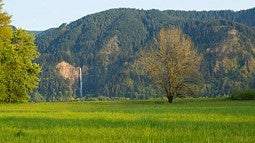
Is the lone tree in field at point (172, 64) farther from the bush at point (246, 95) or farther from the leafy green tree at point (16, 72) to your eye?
the leafy green tree at point (16, 72)

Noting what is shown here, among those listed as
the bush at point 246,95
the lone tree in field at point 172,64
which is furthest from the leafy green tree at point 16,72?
the bush at point 246,95

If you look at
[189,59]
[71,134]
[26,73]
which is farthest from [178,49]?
[71,134]

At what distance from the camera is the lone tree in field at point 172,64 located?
7025cm

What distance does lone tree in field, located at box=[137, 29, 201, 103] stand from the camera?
2766 inches

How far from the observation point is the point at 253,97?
236ft

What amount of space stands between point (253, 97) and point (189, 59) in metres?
12.1

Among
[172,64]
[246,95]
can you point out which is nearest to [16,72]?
[172,64]

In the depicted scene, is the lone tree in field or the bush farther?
the bush

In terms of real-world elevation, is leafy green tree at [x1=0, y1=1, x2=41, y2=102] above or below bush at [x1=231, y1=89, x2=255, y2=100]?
above

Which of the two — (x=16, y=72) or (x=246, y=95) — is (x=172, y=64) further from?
(x=16, y=72)

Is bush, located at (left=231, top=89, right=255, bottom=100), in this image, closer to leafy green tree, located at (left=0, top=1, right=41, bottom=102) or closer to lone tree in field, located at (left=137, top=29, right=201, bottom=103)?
lone tree in field, located at (left=137, top=29, right=201, bottom=103)

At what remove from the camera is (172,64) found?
71.7 meters

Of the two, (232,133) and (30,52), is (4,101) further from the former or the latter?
(232,133)

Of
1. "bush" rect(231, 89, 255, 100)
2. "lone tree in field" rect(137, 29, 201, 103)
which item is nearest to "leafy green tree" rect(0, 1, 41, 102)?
"lone tree in field" rect(137, 29, 201, 103)
